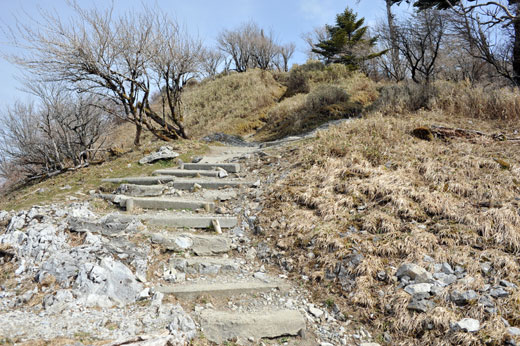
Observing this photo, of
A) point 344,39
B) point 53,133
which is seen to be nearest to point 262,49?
point 344,39

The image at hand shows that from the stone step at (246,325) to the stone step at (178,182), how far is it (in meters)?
3.17

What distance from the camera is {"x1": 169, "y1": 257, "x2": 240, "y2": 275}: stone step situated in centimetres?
352

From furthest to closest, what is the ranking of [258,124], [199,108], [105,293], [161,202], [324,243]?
[199,108] → [258,124] → [161,202] → [324,243] → [105,293]

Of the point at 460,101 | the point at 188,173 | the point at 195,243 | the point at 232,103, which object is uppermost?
the point at 232,103

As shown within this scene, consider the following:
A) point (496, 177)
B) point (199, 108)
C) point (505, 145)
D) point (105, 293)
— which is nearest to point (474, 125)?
point (505, 145)

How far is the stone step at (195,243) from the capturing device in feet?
12.6

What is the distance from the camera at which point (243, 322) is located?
2.70 meters

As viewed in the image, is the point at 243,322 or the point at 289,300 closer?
the point at 243,322

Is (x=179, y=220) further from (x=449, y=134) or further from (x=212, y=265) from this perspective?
(x=449, y=134)

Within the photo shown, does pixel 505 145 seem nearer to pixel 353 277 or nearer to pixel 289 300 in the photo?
pixel 353 277

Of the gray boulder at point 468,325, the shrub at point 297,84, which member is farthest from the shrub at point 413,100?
the shrub at point 297,84

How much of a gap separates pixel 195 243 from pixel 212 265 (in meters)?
0.49

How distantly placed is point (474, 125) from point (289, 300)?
19.9 feet

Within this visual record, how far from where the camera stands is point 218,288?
123 inches
